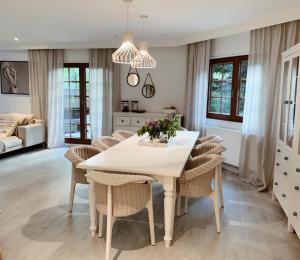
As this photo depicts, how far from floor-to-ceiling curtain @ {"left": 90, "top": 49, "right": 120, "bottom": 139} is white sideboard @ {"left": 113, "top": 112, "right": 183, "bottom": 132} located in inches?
17.2

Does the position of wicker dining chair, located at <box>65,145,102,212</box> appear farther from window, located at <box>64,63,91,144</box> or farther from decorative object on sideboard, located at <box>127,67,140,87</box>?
window, located at <box>64,63,91,144</box>

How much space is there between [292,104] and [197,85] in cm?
246

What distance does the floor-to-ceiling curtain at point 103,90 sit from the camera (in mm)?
6281

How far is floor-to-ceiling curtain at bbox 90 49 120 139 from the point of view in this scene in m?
6.28

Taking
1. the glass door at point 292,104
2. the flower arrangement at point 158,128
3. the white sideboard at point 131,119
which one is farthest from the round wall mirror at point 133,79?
the glass door at point 292,104

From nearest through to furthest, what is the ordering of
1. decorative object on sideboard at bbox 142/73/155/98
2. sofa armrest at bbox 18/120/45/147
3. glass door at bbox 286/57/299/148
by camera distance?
glass door at bbox 286/57/299/148
sofa armrest at bbox 18/120/45/147
decorative object on sideboard at bbox 142/73/155/98

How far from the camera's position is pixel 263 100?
4.14 m

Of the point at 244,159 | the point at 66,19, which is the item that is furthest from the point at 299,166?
the point at 66,19

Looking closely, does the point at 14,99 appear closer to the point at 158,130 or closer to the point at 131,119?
the point at 131,119

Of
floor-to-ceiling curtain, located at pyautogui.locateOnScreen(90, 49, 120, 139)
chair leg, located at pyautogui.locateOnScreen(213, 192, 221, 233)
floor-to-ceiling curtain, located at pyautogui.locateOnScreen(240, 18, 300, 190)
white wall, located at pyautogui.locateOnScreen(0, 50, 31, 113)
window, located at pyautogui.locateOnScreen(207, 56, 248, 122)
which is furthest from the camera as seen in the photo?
white wall, located at pyautogui.locateOnScreen(0, 50, 31, 113)

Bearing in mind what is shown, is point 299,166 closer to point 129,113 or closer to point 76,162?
point 76,162

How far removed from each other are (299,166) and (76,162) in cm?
213

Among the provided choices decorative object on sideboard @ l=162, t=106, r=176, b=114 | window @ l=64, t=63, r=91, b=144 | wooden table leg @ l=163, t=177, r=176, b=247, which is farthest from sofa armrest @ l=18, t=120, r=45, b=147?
wooden table leg @ l=163, t=177, r=176, b=247

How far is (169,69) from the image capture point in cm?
600
